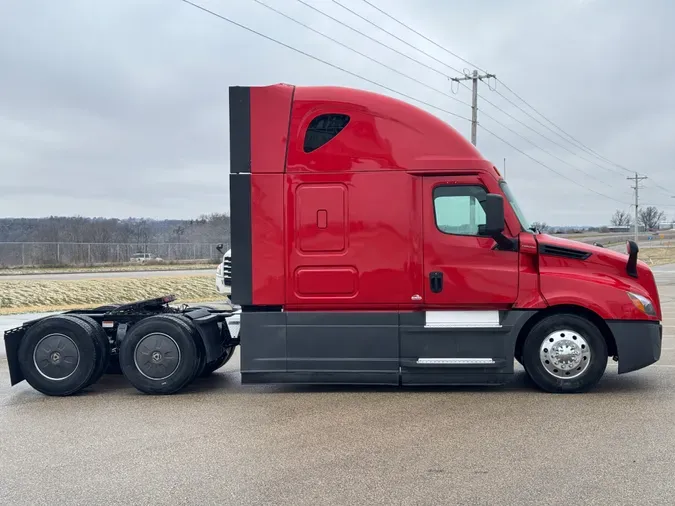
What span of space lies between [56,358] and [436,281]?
465 cm

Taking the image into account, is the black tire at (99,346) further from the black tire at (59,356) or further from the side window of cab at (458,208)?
the side window of cab at (458,208)

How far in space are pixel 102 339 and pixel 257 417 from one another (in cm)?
252

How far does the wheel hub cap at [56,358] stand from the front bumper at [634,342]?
20.7 feet

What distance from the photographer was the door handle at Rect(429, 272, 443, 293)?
7.71 m

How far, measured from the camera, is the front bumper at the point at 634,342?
7574 mm

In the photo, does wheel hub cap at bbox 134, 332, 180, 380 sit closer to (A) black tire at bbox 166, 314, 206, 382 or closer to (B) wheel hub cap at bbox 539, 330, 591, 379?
(A) black tire at bbox 166, 314, 206, 382

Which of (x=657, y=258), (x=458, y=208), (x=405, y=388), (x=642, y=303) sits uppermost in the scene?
(x=458, y=208)

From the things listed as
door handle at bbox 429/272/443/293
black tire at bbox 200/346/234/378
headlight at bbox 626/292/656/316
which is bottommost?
black tire at bbox 200/346/234/378

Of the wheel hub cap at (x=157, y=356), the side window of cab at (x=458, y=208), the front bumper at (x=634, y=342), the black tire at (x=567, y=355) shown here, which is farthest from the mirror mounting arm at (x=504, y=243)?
the wheel hub cap at (x=157, y=356)

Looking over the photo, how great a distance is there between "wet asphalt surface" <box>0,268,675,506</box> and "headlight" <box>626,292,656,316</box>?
3.13 ft

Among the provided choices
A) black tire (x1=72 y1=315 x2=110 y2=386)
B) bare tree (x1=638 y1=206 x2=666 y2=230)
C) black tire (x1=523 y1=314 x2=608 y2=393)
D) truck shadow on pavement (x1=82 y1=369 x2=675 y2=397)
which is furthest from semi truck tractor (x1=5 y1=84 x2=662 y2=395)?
bare tree (x1=638 y1=206 x2=666 y2=230)

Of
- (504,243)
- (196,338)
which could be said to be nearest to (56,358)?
(196,338)

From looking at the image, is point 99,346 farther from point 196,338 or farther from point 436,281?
point 436,281

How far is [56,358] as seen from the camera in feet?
26.7
